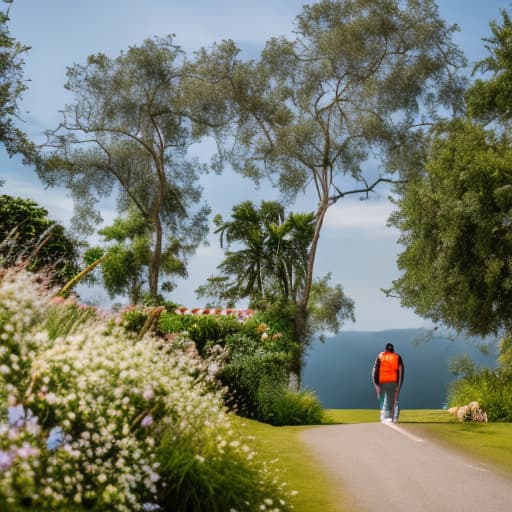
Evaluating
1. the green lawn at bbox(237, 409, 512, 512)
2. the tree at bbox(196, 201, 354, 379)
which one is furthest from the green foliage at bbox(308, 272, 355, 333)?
the green lawn at bbox(237, 409, 512, 512)

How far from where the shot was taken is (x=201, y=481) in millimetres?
5676

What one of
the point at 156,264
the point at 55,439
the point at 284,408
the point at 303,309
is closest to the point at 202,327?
the point at 284,408

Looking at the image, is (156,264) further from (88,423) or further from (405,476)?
(88,423)

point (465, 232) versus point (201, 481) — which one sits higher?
point (465, 232)

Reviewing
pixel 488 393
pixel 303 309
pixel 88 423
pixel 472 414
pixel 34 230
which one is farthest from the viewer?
pixel 303 309

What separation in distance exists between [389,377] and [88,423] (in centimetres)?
1130

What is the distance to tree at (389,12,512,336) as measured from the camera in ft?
60.0

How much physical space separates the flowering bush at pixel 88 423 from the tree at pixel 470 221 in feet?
45.7

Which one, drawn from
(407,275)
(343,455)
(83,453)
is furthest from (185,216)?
(83,453)

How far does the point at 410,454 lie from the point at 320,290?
85.0 ft

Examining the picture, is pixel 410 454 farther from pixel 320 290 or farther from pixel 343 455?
pixel 320 290

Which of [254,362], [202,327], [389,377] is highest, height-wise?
[202,327]

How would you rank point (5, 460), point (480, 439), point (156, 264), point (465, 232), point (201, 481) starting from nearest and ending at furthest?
point (5, 460)
point (201, 481)
point (480, 439)
point (465, 232)
point (156, 264)

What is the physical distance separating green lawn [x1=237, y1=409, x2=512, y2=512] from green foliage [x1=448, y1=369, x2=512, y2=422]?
104 centimetres
